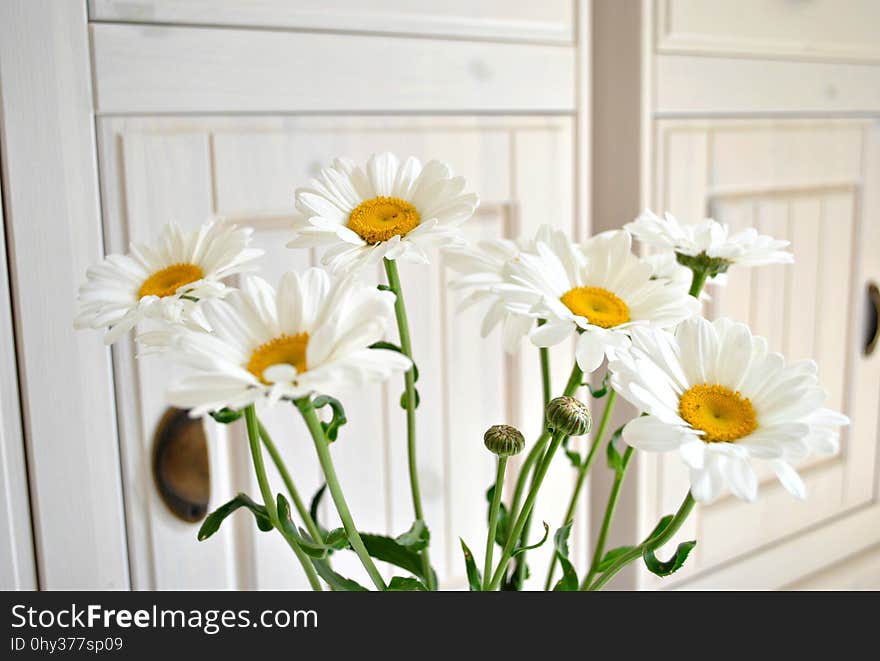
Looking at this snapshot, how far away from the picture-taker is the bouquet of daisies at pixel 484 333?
0.35 metres

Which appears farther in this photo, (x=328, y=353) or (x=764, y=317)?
(x=764, y=317)

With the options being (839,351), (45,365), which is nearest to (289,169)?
(45,365)

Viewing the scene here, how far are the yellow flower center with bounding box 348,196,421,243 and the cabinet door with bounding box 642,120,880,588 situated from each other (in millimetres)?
507

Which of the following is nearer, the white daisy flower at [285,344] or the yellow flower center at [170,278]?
the white daisy flower at [285,344]

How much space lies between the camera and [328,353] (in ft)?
1.15

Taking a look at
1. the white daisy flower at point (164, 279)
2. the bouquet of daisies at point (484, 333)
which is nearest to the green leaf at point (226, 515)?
the bouquet of daisies at point (484, 333)

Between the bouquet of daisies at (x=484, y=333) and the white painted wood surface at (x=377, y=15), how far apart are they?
27 cm

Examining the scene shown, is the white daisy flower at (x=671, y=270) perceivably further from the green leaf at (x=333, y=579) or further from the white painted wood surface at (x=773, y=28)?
the white painted wood surface at (x=773, y=28)

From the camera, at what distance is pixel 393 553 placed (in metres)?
0.53

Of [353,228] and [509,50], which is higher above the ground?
[509,50]

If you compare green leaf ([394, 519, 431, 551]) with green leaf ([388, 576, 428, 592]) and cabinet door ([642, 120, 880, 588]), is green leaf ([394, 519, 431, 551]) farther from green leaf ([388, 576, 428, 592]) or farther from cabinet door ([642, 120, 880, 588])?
cabinet door ([642, 120, 880, 588])

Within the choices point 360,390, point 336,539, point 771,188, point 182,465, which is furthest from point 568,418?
point 771,188

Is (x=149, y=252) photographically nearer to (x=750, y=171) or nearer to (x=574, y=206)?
(x=574, y=206)
